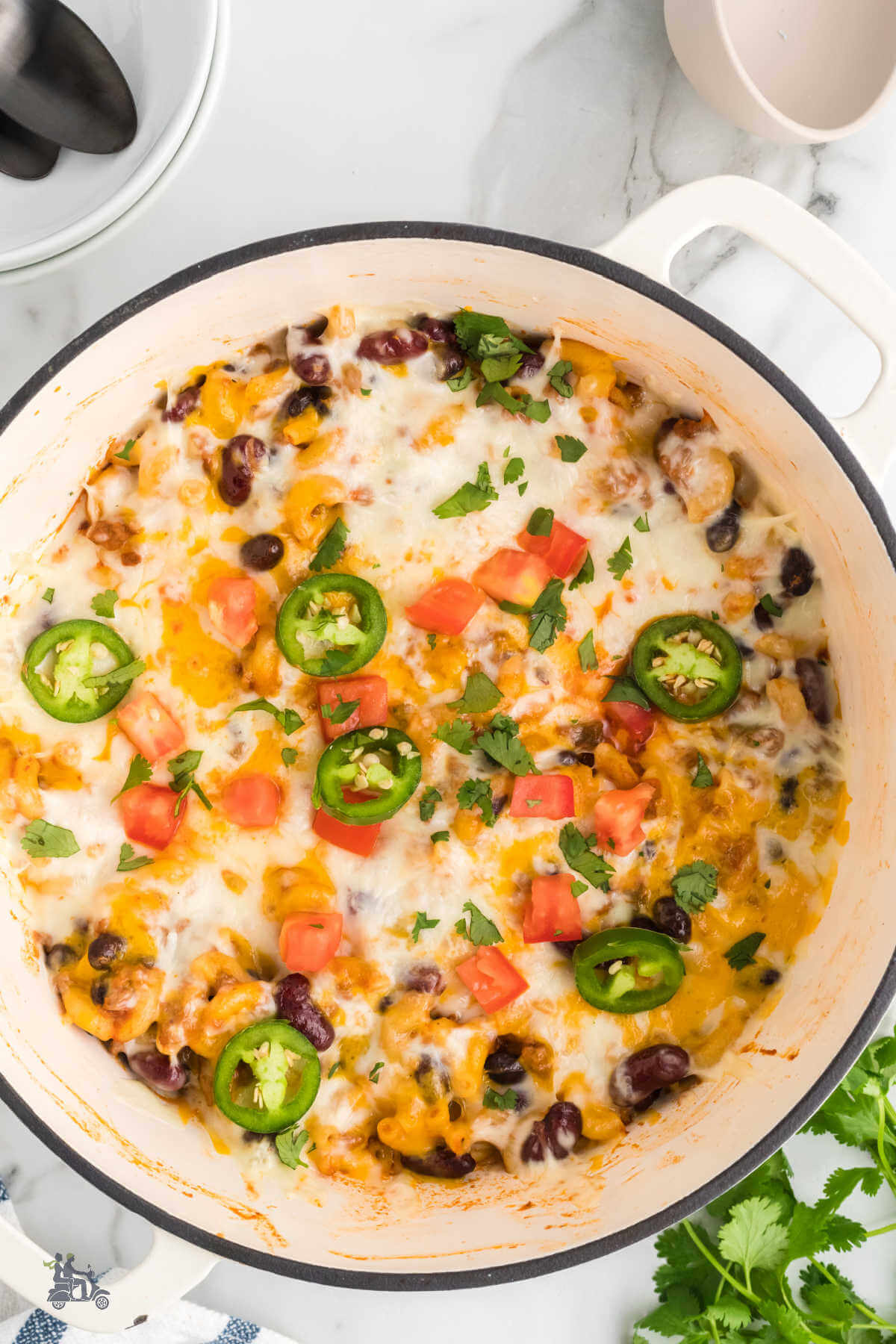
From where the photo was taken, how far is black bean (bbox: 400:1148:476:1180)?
301cm

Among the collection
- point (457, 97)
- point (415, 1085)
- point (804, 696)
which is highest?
point (457, 97)

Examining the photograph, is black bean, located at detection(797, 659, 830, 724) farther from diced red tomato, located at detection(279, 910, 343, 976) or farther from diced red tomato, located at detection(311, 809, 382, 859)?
diced red tomato, located at detection(279, 910, 343, 976)

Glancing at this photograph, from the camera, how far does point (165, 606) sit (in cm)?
292

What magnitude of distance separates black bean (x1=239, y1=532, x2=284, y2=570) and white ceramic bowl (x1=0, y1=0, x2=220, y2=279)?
0.90m

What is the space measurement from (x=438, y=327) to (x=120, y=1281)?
2.59 m

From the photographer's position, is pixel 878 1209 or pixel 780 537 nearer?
pixel 780 537

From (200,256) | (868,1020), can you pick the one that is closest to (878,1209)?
(868,1020)

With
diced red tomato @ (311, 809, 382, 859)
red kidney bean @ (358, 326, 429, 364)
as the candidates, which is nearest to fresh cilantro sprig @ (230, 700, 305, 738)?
diced red tomato @ (311, 809, 382, 859)

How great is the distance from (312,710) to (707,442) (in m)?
1.29

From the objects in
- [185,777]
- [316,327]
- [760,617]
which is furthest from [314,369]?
[760,617]

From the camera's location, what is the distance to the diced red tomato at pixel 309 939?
288 cm

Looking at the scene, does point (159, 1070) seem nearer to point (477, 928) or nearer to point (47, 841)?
point (47, 841)

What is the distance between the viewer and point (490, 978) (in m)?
2.96

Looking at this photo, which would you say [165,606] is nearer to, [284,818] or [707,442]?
[284,818]
